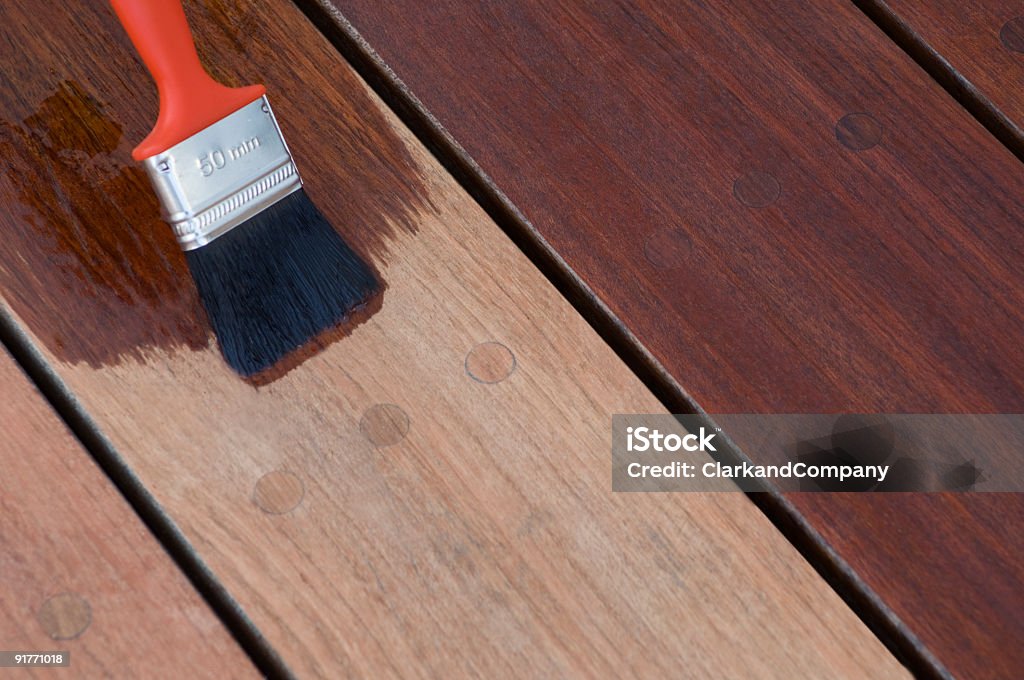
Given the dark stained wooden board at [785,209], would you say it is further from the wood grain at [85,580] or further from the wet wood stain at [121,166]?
the wood grain at [85,580]

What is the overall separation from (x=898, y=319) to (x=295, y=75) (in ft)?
1.77

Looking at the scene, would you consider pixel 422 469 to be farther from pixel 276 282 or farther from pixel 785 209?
pixel 785 209

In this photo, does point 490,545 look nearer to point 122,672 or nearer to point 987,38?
point 122,672

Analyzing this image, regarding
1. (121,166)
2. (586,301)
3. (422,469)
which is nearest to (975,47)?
(586,301)

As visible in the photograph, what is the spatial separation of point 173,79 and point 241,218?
12 cm

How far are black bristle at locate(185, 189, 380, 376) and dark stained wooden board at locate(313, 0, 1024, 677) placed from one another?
0.14 m

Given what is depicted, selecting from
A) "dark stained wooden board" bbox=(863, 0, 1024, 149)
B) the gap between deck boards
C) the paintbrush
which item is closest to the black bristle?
the paintbrush

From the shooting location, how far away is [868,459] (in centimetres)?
83

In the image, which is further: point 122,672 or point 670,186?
point 670,186

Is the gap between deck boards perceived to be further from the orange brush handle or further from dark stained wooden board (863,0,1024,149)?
the orange brush handle

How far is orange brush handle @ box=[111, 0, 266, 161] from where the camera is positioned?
2.69ft

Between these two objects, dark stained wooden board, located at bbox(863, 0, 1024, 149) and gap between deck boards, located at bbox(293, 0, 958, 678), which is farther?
dark stained wooden board, located at bbox(863, 0, 1024, 149)

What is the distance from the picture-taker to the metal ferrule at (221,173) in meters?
0.86

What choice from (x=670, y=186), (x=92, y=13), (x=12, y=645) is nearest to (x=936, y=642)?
(x=670, y=186)
